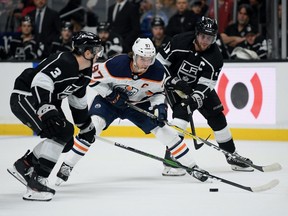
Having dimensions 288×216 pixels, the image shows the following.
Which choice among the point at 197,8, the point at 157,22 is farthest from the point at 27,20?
the point at 197,8

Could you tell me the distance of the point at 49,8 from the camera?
926cm

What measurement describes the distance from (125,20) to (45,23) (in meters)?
0.94

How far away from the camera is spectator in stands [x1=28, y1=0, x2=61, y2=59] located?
9.12 metres

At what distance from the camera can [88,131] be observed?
5.11 meters

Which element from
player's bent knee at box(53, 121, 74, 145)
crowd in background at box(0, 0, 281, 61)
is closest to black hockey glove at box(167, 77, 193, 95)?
player's bent knee at box(53, 121, 74, 145)

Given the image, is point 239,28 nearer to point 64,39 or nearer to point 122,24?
point 122,24

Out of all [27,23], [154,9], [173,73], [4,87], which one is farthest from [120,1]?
[173,73]

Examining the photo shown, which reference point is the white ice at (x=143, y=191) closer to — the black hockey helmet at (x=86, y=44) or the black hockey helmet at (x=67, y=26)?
the black hockey helmet at (x=86, y=44)

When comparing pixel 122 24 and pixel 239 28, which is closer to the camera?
pixel 239 28

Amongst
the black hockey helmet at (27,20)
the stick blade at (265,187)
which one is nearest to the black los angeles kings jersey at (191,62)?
the stick blade at (265,187)

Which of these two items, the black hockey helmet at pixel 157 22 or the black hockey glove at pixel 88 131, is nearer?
the black hockey glove at pixel 88 131

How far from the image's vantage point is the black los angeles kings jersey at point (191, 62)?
19.5 feet

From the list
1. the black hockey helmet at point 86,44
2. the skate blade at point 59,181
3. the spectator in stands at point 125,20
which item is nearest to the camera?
the black hockey helmet at point 86,44

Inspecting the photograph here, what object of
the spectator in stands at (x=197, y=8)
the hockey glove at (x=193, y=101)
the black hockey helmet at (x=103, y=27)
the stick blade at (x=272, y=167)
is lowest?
the stick blade at (x=272, y=167)
